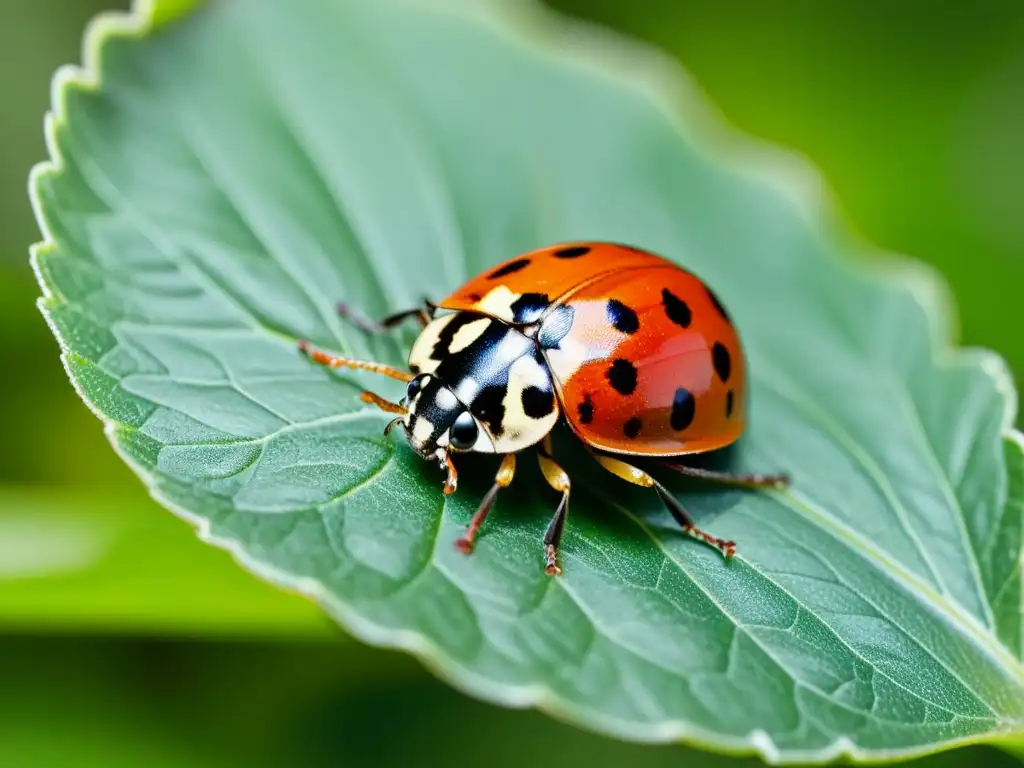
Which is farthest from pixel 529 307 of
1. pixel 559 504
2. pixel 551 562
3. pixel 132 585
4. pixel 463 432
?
pixel 132 585

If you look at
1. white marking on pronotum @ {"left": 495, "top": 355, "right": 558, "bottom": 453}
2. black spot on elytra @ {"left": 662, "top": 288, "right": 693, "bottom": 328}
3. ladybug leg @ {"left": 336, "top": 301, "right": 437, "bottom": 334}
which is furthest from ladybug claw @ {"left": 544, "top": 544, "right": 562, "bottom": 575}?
ladybug leg @ {"left": 336, "top": 301, "right": 437, "bottom": 334}

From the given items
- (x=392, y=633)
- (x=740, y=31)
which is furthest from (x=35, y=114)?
(x=392, y=633)

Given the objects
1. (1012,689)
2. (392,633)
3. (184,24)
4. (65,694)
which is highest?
(184,24)

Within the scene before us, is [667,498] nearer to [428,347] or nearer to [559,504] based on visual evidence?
[559,504]

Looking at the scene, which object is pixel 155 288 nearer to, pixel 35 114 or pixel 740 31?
pixel 35 114

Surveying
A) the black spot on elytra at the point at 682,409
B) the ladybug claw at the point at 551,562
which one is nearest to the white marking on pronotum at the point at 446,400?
the ladybug claw at the point at 551,562

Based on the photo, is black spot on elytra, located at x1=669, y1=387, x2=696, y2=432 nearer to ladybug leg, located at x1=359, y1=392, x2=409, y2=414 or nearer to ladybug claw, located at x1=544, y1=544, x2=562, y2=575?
ladybug claw, located at x1=544, y1=544, x2=562, y2=575

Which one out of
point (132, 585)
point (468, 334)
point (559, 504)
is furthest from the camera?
point (132, 585)
